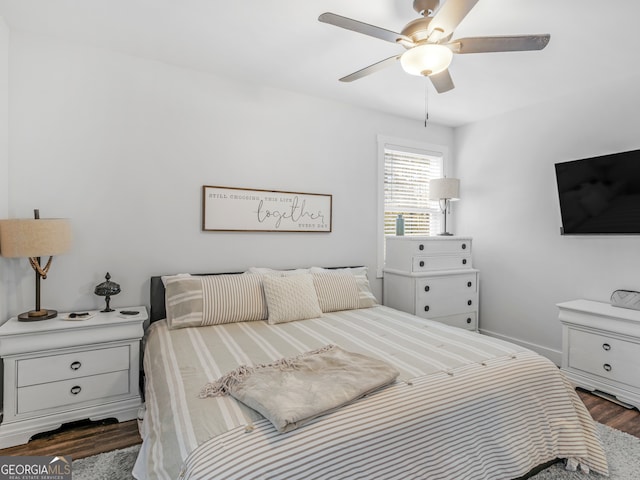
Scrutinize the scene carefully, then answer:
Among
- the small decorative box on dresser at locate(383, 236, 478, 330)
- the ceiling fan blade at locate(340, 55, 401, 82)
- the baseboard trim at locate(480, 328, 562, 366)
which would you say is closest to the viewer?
the ceiling fan blade at locate(340, 55, 401, 82)

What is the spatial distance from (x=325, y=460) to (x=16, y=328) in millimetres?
2025

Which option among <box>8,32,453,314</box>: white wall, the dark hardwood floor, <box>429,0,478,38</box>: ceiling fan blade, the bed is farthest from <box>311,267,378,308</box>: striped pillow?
<box>429,0,478,38</box>: ceiling fan blade

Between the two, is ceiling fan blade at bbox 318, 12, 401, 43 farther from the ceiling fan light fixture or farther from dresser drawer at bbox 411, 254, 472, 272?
dresser drawer at bbox 411, 254, 472, 272

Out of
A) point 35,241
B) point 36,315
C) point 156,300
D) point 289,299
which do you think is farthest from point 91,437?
point 289,299

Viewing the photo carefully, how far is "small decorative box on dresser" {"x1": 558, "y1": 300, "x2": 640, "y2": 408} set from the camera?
2.61m

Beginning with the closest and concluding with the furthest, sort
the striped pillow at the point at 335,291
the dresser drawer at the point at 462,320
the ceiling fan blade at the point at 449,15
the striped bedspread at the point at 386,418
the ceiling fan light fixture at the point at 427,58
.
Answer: the striped bedspread at the point at 386,418
the ceiling fan blade at the point at 449,15
the ceiling fan light fixture at the point at 427,58
the striped pillow at the point at 335,291
the dresser drawer at the point at 462,320

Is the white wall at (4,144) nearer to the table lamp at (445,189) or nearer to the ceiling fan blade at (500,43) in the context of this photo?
the ceiling fan blade at (500,43)

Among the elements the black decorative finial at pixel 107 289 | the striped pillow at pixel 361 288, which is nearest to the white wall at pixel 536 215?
the striped pillow at pixel 361 288

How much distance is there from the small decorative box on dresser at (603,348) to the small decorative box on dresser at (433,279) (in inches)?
35.2

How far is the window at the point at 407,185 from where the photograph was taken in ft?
12.8

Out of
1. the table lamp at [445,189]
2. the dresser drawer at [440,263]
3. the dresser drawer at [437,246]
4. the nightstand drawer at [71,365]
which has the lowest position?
the nightstand drawer at [71,365]

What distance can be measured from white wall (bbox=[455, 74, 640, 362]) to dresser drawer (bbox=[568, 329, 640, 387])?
0.45 metres

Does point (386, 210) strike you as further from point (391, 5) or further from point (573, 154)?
point (391, 5)

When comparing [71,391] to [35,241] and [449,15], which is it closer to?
[35,241]
